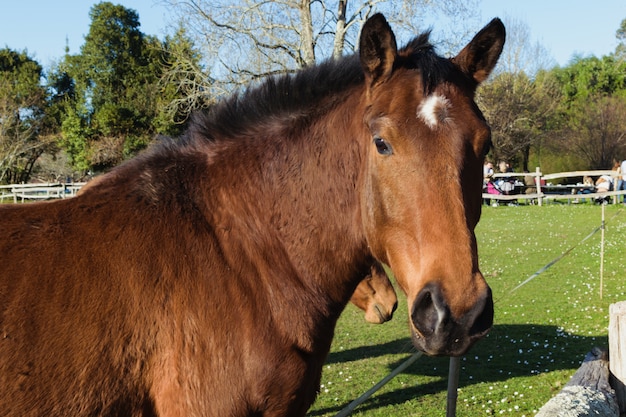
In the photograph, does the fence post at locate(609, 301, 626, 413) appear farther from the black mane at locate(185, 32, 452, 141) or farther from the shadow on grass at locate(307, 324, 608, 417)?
the black mane at locate(185, 32, 452, 141)

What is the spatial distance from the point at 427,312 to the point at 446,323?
0.10 metres

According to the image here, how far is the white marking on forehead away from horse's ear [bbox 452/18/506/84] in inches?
15.6

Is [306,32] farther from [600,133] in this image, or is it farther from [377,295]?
[600,133]

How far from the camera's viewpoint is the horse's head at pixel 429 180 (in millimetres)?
2037

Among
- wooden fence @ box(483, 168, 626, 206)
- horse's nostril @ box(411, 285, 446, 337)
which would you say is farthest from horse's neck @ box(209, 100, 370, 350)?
wooden fence @ box(483, 168, 626, 206)

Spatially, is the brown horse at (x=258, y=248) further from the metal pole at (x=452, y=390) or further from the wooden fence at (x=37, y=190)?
the wooden fence at (x=37, y=190)

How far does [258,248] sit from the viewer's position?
2570 mm

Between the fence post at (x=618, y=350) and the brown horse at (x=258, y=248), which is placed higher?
the brown horse at (x=258, y=248)

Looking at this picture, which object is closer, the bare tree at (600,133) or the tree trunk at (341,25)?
the tree trunk at (341,25)

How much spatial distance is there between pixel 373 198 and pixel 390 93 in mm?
493

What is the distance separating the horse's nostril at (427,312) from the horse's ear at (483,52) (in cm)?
119

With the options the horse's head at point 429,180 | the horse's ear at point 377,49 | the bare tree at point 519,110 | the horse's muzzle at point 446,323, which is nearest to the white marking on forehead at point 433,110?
the horse's head at point 429,180

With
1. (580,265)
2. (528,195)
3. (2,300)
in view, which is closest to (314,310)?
(2,300)

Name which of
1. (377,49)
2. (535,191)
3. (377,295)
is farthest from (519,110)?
(377,49)
